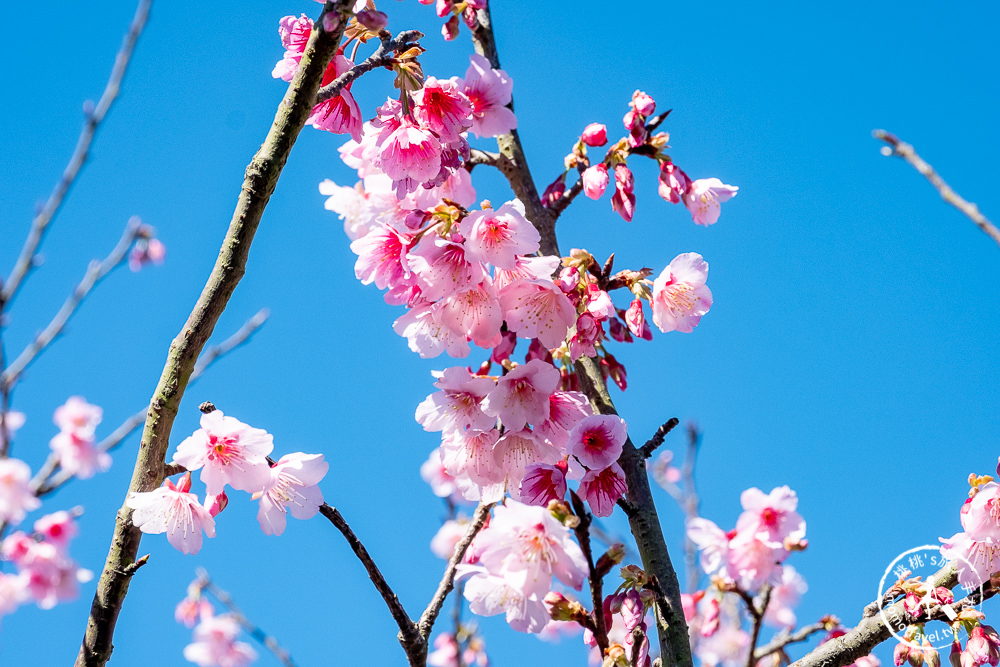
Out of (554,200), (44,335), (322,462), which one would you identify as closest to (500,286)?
(554,200)

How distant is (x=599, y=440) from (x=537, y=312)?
0.34m

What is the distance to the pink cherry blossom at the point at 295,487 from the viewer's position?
1.78 meters

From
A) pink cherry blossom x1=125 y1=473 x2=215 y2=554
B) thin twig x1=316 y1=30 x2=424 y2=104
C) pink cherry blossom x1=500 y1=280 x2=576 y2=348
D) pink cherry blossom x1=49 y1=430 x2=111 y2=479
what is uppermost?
pink cherry blossom x1=49 y1=430 x2=111 y2=479

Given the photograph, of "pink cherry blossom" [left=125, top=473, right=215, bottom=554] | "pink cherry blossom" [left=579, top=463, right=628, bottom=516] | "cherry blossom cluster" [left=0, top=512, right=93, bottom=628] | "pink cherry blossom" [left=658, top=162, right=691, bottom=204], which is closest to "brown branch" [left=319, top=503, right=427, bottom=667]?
"pink cherry blossom" [left=125, top=473, right=215, bottom=554]

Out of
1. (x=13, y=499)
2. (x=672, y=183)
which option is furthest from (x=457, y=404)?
(x=13, y=499)

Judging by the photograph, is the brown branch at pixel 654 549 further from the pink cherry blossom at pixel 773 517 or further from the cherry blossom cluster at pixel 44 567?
the cherry blossom cluster at pixel 44 567

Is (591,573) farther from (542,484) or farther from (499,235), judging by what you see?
(499,235)

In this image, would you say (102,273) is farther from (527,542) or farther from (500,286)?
(527,542)

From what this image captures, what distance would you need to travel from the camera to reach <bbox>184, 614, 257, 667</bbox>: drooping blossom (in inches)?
225

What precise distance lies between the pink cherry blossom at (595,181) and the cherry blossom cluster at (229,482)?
1048 millimetres

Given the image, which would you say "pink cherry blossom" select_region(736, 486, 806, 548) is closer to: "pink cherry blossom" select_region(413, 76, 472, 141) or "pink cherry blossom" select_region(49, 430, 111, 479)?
"pink cherry blossom" select_region(413, 76, 472, 141)

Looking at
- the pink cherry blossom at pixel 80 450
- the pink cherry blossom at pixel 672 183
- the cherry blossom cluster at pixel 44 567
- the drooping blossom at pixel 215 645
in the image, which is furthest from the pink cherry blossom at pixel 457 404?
the drooping blossom at pixel 215 645

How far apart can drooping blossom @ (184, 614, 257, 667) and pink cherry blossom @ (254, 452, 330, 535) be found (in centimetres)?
447

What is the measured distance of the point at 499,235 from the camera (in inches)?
68.5
